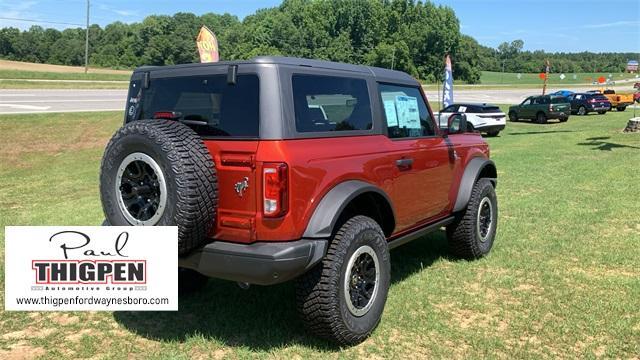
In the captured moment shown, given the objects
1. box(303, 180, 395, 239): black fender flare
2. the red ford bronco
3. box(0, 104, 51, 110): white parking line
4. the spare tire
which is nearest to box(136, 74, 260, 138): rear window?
the red ford bronco

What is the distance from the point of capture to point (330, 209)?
335cm

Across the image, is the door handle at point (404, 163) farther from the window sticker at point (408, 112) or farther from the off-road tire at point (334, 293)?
the off-road tire at point (334, 293)

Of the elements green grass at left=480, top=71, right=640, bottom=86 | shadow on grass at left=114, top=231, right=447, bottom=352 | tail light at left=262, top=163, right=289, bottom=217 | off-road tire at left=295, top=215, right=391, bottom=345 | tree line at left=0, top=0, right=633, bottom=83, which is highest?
tree line at left=0, top=0, right=633, bottom=83

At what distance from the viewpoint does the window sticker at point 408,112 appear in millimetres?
4500

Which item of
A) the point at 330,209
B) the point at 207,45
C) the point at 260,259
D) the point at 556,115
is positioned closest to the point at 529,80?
the point at 556,115

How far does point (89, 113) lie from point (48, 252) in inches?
A: 697

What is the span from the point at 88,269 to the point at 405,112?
2742 millimetres

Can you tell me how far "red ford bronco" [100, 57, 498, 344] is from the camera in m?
3.16

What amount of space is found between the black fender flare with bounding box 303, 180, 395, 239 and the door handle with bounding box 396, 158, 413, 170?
2.32 feet

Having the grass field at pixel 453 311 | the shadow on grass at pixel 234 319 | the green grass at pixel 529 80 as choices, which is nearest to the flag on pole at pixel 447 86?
the grass field at pixel 453 311

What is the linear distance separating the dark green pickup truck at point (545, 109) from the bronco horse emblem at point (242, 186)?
91.2 ft

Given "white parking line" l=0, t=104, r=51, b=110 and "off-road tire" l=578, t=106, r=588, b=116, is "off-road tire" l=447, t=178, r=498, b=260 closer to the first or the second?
"white parking line" l=0, t=104, r=51, b=110

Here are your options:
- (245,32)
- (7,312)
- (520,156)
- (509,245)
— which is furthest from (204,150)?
(245,32)

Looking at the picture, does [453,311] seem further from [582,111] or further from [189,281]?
[582,111]
